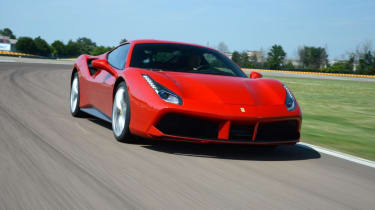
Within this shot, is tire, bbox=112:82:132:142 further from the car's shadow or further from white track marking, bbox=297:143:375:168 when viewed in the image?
white track marking, bbox=297:143:375:168

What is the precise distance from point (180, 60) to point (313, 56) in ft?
483

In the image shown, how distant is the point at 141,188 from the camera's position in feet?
10.2

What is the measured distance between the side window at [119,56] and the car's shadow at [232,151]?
0.98 meters

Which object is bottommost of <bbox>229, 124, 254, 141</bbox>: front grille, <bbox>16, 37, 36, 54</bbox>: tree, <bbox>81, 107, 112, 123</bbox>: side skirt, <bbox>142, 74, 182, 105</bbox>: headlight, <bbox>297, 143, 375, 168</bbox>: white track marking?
<bbox>297, 143, 375, 168</bbox>: white track marking

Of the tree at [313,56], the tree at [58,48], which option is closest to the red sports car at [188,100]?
the tree at [313,56]

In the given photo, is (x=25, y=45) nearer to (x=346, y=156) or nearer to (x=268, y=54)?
(x=268, y=54)

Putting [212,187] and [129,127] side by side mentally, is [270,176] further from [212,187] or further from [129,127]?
[129,127]

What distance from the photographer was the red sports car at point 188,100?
4176 millimetres

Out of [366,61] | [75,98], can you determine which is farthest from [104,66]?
[366,61]

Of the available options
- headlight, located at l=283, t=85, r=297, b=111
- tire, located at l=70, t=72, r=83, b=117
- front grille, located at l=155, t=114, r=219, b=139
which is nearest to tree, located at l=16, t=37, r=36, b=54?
tire, located at l=70, t=72, r=83, b=117

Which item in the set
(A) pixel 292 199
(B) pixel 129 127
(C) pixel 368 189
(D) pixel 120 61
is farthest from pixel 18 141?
(C) pixel 368 189

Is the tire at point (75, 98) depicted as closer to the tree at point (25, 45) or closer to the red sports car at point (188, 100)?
the red sports car at point (188, 100)

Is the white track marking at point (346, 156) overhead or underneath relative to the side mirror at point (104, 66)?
underneath

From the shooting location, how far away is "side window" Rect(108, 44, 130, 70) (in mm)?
5380
